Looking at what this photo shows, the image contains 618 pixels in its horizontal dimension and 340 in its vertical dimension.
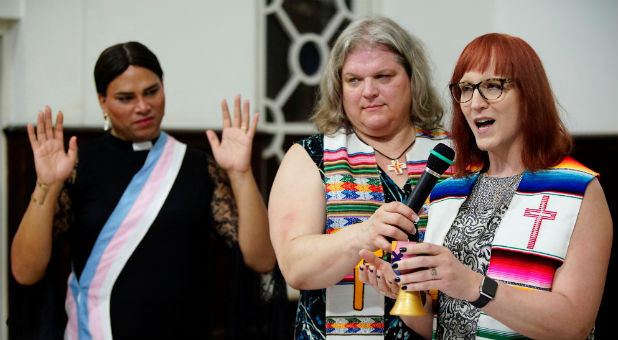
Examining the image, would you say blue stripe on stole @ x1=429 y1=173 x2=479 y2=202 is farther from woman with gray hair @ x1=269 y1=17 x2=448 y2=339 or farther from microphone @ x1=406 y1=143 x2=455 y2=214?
microphone @ x1=406 y1=143 x2=455 y2=214

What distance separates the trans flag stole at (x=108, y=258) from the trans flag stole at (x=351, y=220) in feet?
2.86

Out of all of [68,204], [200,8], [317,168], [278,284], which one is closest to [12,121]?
[200,8]

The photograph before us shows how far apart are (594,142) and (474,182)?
2.37m

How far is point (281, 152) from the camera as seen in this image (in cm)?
455

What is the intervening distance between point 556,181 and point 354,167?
594 millimetres

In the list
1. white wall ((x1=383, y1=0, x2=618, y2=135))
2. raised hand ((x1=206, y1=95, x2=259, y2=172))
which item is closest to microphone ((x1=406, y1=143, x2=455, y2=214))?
raised hand ((x1=206, y1=95, x2=259, y2=172))

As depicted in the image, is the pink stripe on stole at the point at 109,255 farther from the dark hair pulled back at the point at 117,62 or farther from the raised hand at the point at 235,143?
the dark hair pulled back at the point at 117,62

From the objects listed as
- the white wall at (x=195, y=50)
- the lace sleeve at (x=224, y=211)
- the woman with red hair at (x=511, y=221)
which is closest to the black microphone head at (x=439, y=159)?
the woman with red hair at (x=511, y=221)

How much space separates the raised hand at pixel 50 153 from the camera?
2.31m

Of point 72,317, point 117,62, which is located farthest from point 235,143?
point 72,317

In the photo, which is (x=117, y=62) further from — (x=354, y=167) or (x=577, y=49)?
(x=577, y=49)

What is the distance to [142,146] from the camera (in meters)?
2.53

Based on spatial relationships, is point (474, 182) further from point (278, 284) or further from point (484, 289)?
point (278, 284)

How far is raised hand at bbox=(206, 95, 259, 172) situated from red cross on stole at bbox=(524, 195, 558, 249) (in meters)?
1.17
